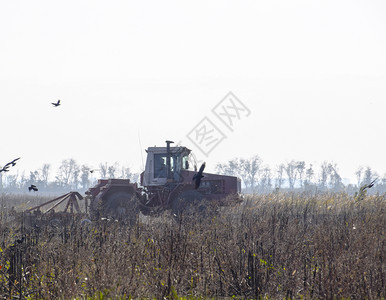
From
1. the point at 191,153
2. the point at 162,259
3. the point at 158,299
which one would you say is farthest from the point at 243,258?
the point at 191,153

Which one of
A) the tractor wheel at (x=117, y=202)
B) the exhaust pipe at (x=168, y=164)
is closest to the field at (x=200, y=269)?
the tractor wheel at (x=117, y=202)

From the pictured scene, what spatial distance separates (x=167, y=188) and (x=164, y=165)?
835 mm

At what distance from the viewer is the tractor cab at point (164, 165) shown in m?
15.4

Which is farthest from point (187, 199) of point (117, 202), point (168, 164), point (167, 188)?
point (117, 202)

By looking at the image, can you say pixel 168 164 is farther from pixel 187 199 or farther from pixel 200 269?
pixel 200 269

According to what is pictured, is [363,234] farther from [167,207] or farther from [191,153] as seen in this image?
→ [191,153]

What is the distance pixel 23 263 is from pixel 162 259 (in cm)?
189

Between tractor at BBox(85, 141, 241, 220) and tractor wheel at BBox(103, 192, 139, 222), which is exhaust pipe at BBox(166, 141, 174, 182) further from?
tractor wheel at BBox(103, 192, 139, 222)

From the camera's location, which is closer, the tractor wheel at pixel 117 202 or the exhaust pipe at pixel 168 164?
the tractor wheel at pixel 117 202

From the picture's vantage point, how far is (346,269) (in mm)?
5688

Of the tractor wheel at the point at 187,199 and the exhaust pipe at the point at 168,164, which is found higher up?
the exhaust pipe at the point at 168,164

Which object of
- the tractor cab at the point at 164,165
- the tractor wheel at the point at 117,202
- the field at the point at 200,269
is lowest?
the field at the point at 200,269

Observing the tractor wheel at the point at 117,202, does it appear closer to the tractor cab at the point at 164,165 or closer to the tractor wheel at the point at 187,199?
the tractor cab at the point at 164,165

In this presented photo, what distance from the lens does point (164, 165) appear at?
1545 cm
